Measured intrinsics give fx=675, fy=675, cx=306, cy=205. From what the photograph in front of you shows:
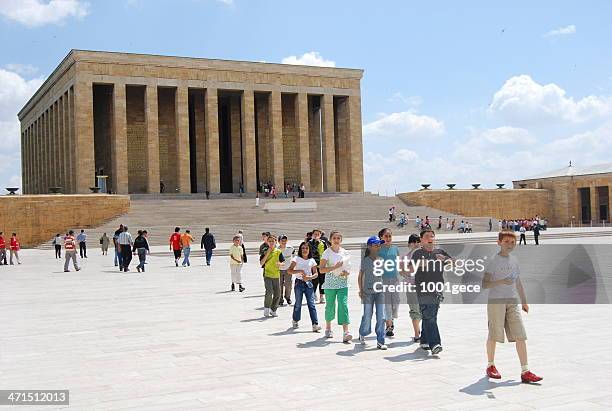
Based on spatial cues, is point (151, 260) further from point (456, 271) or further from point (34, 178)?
point (34, 178)

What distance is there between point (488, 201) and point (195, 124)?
892 inches

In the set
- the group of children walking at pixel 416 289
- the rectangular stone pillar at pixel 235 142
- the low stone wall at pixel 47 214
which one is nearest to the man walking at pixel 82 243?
the low stone wall at pixel 47 214

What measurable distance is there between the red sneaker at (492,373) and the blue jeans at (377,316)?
1793mm

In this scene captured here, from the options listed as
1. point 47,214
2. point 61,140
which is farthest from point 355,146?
point 47,214

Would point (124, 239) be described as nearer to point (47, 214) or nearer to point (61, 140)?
point (47, 214)

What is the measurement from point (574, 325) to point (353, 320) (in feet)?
10.1

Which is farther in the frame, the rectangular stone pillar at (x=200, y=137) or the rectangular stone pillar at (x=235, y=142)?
the rectangular stone pillar at (x=235, y=142)

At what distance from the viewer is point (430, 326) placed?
742 cm

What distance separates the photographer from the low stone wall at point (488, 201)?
157ft

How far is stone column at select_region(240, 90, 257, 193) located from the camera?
47719mm

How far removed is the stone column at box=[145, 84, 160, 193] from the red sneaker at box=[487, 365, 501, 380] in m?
40.6

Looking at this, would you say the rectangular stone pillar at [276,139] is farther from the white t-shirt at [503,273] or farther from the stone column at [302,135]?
the white t-shirt at [503,273]

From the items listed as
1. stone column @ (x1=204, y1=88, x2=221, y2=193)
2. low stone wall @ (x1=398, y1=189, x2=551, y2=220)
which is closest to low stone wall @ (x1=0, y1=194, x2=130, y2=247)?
stone column @ (x1=204, y1=88, x2=221, y2=193)

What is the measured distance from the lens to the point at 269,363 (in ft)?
23.6
